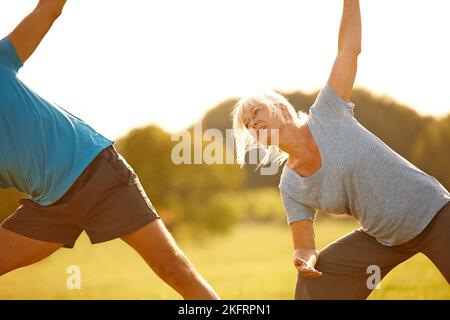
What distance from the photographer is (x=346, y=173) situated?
3.40 metres

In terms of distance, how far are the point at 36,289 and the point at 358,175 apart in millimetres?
7452

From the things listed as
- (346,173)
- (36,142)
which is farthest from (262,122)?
(36,142)

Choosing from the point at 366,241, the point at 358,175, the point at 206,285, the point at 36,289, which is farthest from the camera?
the point at 36,289

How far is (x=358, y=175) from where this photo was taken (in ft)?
11.1

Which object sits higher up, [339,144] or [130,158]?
[339,144]

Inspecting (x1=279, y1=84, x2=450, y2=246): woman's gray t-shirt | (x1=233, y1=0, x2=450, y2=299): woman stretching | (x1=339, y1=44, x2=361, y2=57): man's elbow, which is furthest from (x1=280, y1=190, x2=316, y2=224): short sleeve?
(x1=339, y1=44, x2=361, y2=57): man's elbow

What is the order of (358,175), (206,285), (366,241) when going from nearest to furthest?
(206,285) → (358,175) → (366,241)

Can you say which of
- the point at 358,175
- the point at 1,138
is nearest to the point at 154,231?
the point at 1,138

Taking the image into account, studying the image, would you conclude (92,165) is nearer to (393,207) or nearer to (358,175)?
(358,175)

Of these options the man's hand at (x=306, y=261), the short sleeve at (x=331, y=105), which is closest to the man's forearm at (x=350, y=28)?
the short sleeve at (x=331, y=105)

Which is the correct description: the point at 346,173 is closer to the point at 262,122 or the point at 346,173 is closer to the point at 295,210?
the point at 295,210

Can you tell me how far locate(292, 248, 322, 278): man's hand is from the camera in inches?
136

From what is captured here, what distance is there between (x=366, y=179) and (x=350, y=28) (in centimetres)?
86
